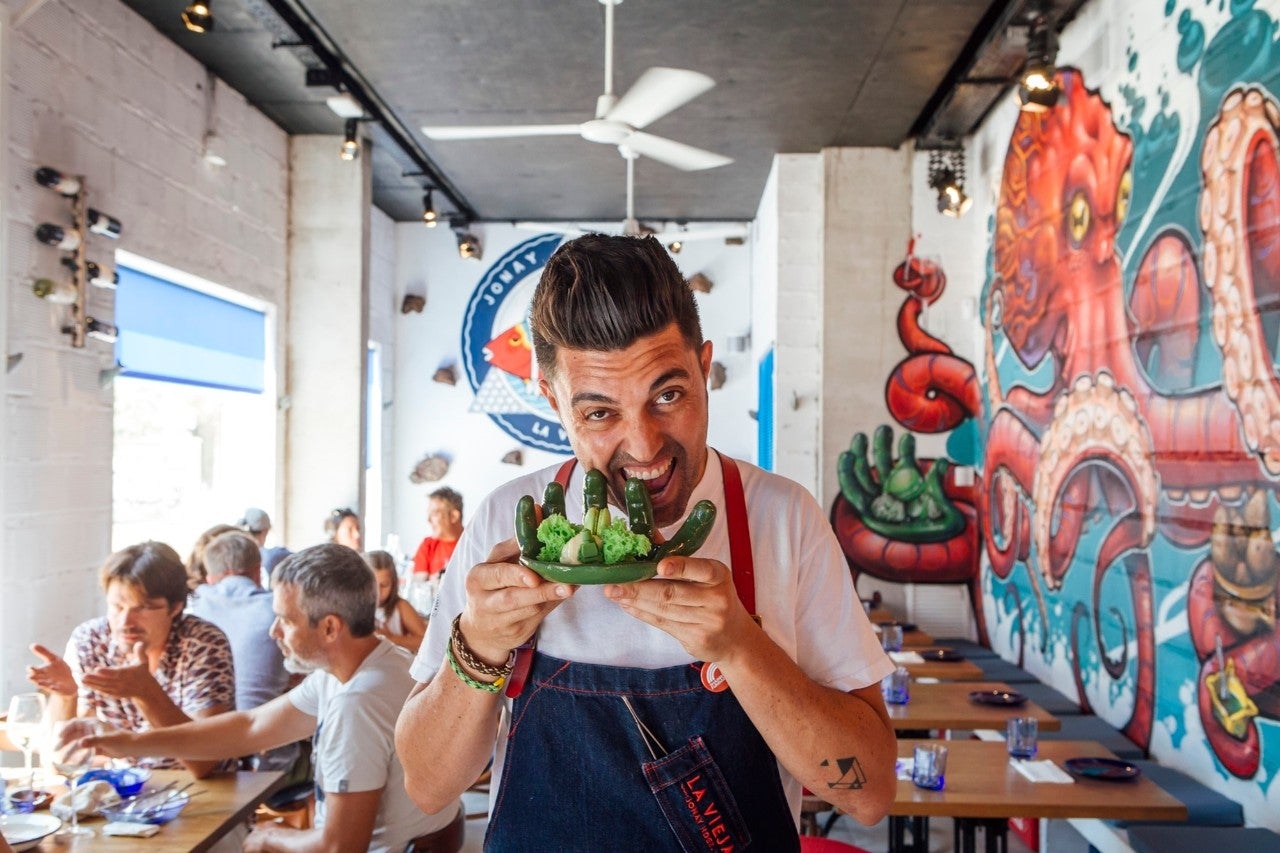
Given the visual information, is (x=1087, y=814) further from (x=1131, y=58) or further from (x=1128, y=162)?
(x=1131, y=58)

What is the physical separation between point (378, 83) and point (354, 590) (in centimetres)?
397

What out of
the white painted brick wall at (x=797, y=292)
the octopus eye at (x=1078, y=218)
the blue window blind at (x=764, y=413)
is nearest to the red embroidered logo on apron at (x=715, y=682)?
the octopus eye at (x=1078, y=218)

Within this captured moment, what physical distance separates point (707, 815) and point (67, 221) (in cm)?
412

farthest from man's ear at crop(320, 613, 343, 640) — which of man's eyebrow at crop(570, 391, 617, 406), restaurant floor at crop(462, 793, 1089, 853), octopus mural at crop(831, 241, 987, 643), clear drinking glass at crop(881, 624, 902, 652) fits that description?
octopus mural at crop(831, 241, 987, 643)

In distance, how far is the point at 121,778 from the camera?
2.55 meters

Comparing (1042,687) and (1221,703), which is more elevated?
(1221,703)

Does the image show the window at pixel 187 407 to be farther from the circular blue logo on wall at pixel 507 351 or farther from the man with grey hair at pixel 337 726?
the circular blue logo on wall at pixel 507 351

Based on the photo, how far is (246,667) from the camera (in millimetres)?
3949

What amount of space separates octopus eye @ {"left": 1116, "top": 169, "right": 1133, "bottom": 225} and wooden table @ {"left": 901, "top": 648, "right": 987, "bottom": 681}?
6.81 feet

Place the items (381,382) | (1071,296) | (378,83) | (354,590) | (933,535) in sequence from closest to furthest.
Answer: (354,590)
(1071,296)
(378,83)
(933,535)
(381,382)

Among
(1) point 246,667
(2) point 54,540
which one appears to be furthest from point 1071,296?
(2) point 54,540

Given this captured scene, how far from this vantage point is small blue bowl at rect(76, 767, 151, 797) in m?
2.53

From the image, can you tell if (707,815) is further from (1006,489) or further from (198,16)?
(1006,489)

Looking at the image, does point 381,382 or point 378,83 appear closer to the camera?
point 378,83
